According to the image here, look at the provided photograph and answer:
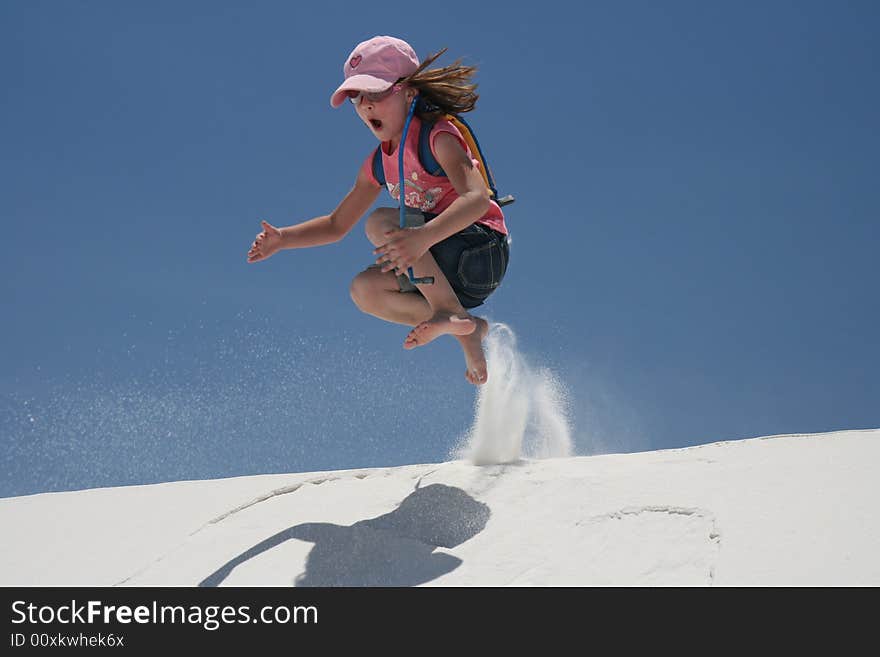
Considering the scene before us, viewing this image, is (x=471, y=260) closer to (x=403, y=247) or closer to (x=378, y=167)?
(x=403, y=247)

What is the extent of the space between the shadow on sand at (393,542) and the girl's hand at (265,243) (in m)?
0.89

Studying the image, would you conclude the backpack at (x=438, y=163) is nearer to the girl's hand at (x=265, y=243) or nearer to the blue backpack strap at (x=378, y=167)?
the blue backpack strap at (x=378, y=167)

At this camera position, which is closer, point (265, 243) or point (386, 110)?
point (386, 110)

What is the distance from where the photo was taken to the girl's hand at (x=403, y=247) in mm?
2625

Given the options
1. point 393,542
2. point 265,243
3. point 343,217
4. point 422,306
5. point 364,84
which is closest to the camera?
point 393,542

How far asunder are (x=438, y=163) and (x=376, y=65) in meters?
0.35

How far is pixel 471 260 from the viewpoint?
2.88 m

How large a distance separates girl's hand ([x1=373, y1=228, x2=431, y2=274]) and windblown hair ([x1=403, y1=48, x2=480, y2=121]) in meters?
0.45

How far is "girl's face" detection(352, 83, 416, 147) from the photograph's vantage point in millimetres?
2875

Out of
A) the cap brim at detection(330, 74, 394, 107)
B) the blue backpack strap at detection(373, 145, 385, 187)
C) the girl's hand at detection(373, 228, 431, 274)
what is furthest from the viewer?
the blue backpack strap at detection(373, 145, 385, 187)

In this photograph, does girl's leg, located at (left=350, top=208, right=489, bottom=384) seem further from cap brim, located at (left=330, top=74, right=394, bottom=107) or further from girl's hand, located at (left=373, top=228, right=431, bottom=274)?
cap brim, located at (left=330, top=74, right=394, bottom=107)

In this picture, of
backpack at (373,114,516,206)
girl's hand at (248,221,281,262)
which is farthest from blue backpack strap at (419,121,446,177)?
girl's hand at (248,221,281,262)

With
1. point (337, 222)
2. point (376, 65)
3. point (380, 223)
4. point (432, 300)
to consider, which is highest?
point (376, 65)

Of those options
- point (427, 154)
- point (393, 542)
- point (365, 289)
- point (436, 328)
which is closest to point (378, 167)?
point (427, 154)
